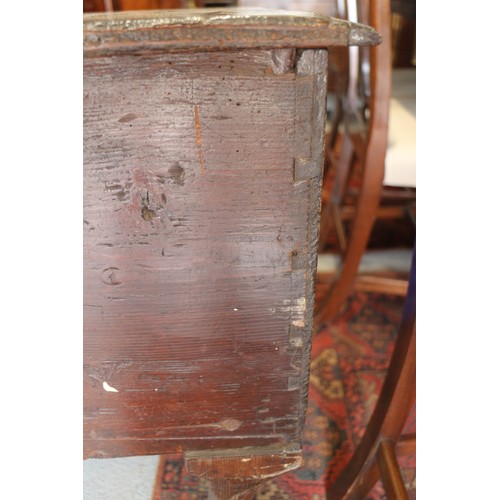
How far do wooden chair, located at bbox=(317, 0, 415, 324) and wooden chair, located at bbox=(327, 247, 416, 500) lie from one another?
50 centimetres

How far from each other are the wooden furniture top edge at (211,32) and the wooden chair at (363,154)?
75cm

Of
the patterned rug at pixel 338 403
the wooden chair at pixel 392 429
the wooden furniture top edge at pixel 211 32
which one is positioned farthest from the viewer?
the patterned rug at pixel 338 403

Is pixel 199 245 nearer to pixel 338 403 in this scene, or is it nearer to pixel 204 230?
pixel 204 230

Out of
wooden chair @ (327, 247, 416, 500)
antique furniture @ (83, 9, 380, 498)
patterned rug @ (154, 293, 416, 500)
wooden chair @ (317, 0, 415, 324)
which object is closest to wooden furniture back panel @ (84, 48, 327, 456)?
antique furniture @ (83, 9, 380, 498)

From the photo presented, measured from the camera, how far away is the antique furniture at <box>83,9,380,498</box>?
1.68 ft

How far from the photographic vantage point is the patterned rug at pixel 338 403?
48.2 inches

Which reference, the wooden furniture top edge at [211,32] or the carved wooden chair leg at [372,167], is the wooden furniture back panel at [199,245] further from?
the carved wooden chair leg at [372,167]

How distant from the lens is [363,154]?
1463mm

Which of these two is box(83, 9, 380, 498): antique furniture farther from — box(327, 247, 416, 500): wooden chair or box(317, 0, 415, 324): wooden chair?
box(317, 0, 415, 324): wooden chair

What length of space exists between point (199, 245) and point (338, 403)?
972mm

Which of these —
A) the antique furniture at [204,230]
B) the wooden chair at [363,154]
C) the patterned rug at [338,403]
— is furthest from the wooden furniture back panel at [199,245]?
the wooden chair at [363,154]
